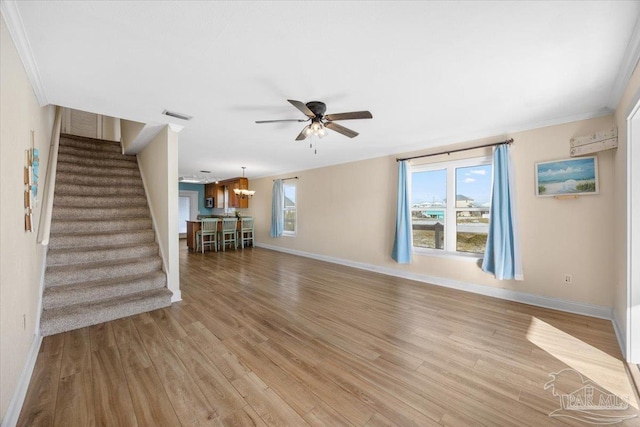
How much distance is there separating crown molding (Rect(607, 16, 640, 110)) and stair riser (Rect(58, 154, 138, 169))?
22.0 ft

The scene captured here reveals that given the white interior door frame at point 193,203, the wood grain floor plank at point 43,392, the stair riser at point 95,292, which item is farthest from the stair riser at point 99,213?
the white interior door frame at point 193,203

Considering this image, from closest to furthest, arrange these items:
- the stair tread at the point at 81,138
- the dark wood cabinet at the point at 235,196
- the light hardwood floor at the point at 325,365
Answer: the light hardwood floor at the point at 325,365 < the stair tread at the point at 81,138 < the dark wood cabinet at the point at 235,196

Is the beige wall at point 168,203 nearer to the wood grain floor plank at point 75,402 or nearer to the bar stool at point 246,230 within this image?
the wood grain floor plank at point 75,402

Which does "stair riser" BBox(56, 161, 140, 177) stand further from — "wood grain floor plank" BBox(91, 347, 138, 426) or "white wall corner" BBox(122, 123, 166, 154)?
"wood grain floor plank" BBox(91, 347, 138, 426)

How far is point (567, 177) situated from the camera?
10.2 ft

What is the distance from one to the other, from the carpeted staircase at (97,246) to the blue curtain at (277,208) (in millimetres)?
3503

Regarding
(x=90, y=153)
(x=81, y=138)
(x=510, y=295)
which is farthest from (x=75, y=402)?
(x=81, y=138)

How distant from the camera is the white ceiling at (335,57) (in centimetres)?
149

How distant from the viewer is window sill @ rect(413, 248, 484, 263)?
3.90m

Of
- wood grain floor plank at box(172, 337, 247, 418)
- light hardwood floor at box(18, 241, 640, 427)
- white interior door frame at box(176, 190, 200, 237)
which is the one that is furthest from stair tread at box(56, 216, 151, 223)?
white interior door frame at box(176, 190, 200, 237)

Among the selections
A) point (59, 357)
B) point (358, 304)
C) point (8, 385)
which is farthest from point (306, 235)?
point (8, 385)

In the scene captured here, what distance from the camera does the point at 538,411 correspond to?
1.59m

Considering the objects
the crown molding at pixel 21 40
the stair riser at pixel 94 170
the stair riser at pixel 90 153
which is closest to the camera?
the crown molding at pixel 21 40

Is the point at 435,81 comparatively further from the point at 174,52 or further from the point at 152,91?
the point at 152,91
